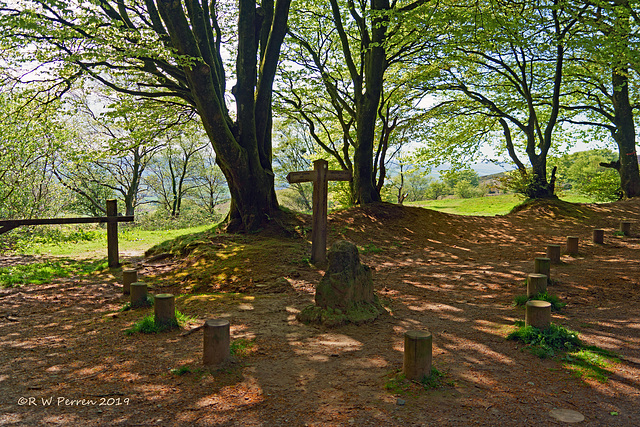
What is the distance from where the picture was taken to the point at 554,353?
13.3ft

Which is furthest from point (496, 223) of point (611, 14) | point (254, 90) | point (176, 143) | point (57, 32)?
point (176, 143)

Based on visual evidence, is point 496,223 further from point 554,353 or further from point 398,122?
point 554,353

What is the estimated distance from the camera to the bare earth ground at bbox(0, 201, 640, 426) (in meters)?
3.09

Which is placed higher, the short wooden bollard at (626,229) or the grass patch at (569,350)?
the short wooden bollard at (626,229)

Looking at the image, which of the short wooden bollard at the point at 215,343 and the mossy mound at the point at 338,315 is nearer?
the short wooden bollard at the point at 215,343

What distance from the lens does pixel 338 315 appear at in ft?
17.4

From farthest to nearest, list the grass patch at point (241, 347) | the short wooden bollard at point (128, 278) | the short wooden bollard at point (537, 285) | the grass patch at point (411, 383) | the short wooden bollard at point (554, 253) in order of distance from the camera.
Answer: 1. the short wooden bollard at point (554, 253)
2. the short wooden bollard at point (128, 278)
3. the short wooden bollard at point (537, 285)
4. the grass patch at point (241, 347)
5. the grass patch at point (411, 383)

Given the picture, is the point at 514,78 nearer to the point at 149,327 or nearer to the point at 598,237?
the point at 598,237

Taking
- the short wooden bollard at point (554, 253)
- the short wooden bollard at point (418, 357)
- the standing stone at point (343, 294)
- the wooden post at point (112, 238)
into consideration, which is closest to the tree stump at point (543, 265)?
the short wooden bollard at point (554, 253)

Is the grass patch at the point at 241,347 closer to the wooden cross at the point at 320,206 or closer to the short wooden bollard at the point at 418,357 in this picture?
the short wooden bollard at the point at 418,357

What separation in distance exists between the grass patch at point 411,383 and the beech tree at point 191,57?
7.59m

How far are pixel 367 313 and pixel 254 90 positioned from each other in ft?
25.1

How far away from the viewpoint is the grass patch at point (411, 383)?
3381 mm

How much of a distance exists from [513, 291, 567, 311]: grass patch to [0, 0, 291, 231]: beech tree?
701cm
